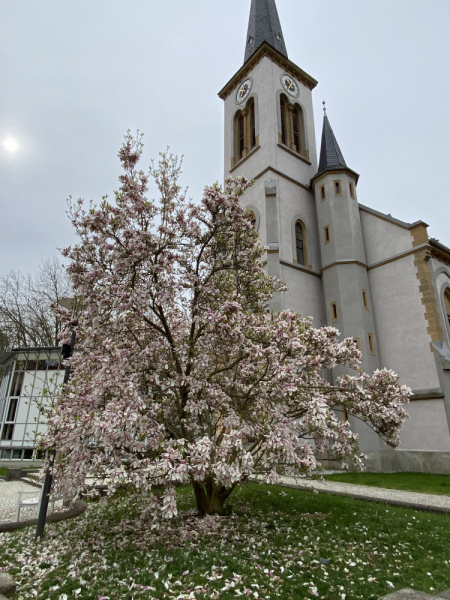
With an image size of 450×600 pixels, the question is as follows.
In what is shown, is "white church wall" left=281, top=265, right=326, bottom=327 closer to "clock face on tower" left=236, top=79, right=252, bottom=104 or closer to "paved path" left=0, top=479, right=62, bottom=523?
"paved path" left=0, top=479, right=62, bottom=523

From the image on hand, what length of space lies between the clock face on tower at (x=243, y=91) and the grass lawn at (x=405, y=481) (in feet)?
77.3

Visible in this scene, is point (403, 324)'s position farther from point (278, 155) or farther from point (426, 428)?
point (278, 155)

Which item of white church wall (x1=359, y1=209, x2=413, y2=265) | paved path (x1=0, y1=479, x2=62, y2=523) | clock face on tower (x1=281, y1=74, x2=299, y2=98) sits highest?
clock face on tower (x1=281, y1=74, x2=299, y2=98)

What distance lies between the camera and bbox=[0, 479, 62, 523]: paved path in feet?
29.8

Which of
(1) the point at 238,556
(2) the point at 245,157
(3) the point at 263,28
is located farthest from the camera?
(3) the point at 263,28

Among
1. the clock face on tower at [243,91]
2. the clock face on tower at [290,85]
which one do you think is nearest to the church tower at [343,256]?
the clock face on tower at [290,85]

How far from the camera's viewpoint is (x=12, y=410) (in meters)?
23.8

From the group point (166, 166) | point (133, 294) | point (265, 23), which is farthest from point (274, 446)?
point (265, 23)

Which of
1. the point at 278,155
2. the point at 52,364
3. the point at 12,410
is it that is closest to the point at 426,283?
the point at 278,155

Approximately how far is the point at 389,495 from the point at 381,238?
13.4m

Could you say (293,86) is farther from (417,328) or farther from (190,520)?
(190,520)

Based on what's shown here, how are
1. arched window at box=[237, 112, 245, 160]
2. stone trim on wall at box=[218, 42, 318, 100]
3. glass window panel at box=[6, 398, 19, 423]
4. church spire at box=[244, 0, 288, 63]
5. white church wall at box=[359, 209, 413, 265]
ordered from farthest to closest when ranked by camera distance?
church spire at box=[244, 0, 288, 63] < arched window at box=[237, 112, 245, 160] < stone trim on wall at box=[218, 42, 318, 100] < glass window panel at box=[6, 398, 19, 423] < white church wall at box=[359, 209, 413, 265]

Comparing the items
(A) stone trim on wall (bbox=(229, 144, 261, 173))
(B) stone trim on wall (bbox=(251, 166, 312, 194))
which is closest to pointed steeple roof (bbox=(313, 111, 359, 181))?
(B) stone trim on wall (bbox=(251, 166, 312, 194))

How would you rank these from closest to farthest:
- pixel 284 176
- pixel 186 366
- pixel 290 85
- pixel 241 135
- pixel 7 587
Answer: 1. pixel 7 587
2. pixel 186 366
3. pixel 284 176
4. pixel 290 85
5. pixel 241 135
